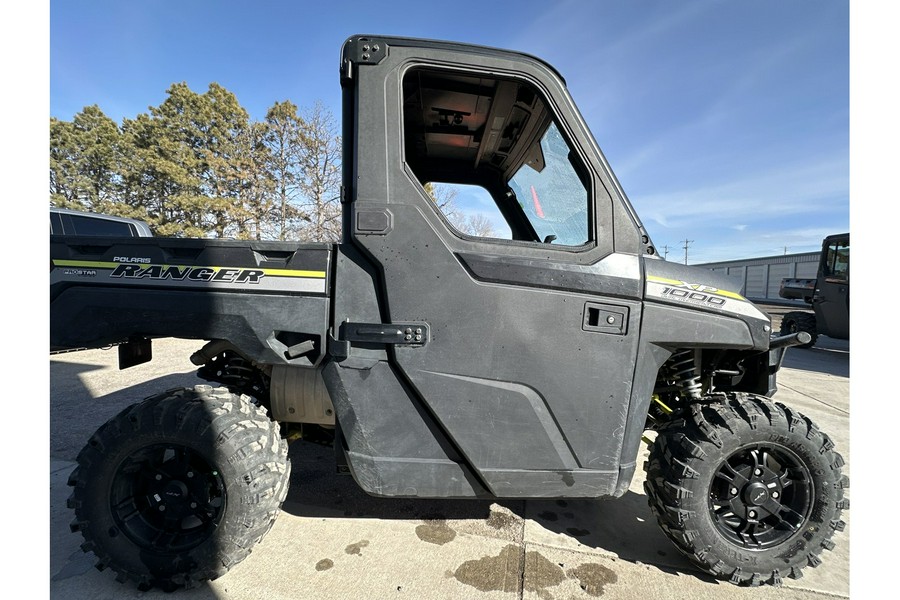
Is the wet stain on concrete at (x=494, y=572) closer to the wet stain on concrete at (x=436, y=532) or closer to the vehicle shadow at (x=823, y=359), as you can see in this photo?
the wet stain on concrete at (x=436, y=532)

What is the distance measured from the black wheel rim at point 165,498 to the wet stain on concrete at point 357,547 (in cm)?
76

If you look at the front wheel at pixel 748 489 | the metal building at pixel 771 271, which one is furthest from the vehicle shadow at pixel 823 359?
the metal building at pixel 771 271

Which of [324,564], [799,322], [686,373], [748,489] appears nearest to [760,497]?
[748,489]

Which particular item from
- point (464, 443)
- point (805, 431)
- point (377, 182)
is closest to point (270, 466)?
point (464, 443)

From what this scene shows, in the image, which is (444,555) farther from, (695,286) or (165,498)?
(695,286)

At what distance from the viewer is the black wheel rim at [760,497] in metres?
2.13

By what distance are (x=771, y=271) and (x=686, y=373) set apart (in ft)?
130

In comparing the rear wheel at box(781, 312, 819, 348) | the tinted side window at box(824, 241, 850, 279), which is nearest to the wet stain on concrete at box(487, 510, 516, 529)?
the rear wheel at box(781, 312, 819, 348)

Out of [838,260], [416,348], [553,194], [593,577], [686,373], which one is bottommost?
[593,577]

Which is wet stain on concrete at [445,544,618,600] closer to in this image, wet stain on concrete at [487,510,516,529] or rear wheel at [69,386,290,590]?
wet stain on concrete at [487,510,516,529]

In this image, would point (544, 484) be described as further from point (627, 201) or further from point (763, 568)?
point (627, 201)

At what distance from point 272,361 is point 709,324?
2.23 metres

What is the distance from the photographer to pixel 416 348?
190 cm

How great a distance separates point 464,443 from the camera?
1.94 meters
